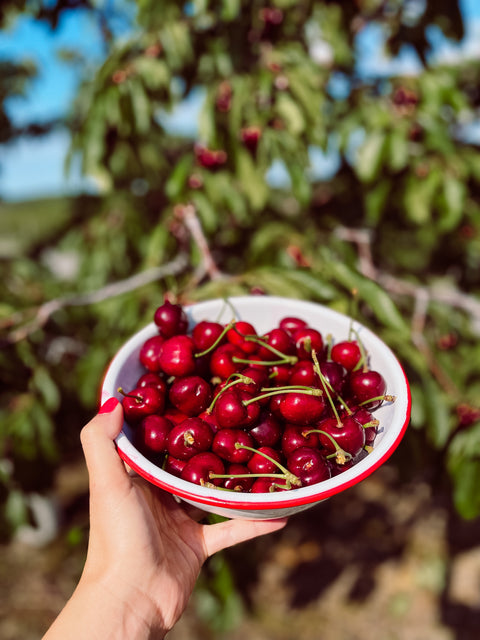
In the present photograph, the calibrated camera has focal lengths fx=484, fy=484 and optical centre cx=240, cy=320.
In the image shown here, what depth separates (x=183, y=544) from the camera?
4.80 feet

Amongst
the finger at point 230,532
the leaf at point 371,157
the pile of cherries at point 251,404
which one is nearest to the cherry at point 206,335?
the pile of cherries at point 251,404

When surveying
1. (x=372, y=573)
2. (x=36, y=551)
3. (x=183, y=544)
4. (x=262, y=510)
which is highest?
(x=262, y=510)

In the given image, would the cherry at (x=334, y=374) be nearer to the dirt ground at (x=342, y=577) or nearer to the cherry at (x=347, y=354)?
the cherry at (x=347, y=354)

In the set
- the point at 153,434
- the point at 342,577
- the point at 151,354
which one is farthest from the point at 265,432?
the point at 342,577

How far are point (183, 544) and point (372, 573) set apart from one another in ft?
9.41

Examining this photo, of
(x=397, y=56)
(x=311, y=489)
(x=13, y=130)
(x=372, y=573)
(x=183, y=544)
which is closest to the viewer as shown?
(x=311, y=489)

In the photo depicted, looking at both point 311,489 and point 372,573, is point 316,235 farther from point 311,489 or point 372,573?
point 372,573

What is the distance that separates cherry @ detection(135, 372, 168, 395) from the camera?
139 centimetres

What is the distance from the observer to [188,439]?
47.4 inches

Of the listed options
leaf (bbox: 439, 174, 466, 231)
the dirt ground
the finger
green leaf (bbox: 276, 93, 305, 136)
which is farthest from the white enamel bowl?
the dirt ground

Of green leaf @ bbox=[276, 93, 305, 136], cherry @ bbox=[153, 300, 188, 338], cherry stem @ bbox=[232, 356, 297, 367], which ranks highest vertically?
green leaf @ bbox=[276, 93, 305, 136]

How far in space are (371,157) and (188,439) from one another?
152 centimetres

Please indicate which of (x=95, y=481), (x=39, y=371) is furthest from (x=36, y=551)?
(x=95, y=481)

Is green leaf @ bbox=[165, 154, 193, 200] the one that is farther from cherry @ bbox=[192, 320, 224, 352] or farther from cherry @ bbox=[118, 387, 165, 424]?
cherry @ bbox=[118, 387, 165, 424]
